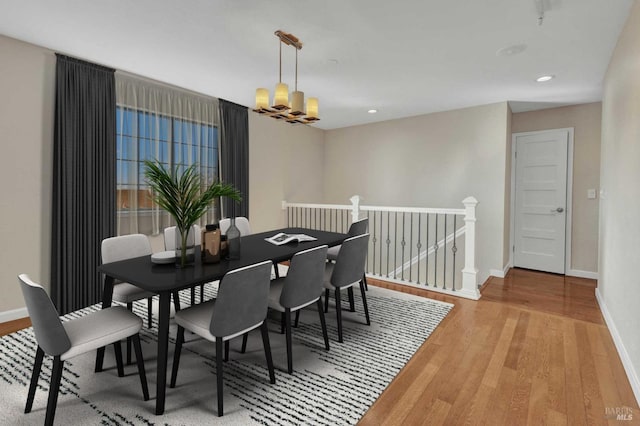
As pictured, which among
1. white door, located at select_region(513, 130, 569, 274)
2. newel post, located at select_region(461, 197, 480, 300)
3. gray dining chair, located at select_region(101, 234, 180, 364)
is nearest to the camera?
gray dining chair, located at select_region(101, 234, 180, 364)

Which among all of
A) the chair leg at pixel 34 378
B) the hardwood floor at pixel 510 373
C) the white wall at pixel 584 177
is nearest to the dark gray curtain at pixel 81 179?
the hardwood floor at pixel 510 373

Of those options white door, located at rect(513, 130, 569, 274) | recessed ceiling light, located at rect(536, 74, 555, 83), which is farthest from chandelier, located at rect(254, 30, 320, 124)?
white door, located at rect(513, 130, 569, 274)

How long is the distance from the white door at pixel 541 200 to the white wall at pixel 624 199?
5.30 ft

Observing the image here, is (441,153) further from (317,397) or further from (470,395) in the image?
(317,397)

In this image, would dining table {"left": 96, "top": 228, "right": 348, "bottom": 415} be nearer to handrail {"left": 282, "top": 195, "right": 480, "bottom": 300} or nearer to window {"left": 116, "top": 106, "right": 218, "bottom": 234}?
window {"left": 116, "top": 106, "right": 218, "bottom": 234}

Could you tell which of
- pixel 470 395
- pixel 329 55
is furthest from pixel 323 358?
pixel 329 55

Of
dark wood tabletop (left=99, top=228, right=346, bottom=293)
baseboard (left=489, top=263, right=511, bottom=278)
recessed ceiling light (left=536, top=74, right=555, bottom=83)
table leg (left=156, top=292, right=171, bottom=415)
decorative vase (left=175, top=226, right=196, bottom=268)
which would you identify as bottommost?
baseboard (left=489, top=263, right=511, bottom=278)

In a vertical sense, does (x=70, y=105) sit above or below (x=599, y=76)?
below

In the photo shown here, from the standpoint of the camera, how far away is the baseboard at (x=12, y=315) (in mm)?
2832

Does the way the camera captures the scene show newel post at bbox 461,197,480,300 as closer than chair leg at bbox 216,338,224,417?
No

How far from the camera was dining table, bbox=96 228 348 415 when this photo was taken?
1.65 meters

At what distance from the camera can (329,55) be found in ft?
→ 9.78

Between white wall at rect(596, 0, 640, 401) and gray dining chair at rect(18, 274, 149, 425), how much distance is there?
3005mm

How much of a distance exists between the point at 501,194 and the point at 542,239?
1.13 m
